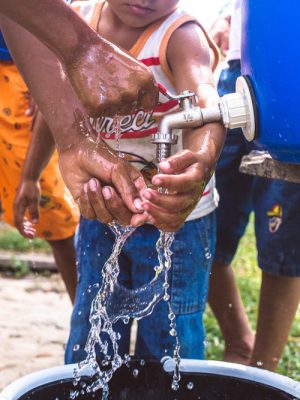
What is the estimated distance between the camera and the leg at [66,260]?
2953mm

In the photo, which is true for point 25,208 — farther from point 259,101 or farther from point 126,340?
point 259,101

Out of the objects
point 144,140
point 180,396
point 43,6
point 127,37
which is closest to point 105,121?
point 144,140

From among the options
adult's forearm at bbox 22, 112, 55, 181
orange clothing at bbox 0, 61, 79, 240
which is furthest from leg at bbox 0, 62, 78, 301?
adult's forearm at bbox 22, 112, 55, 181

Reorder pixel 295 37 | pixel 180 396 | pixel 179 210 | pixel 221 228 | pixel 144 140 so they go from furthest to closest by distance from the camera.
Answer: pixel 221 228, pixel 144 140, pixel 180 396, pixel 179 210, pixel 295 37

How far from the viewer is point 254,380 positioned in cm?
164

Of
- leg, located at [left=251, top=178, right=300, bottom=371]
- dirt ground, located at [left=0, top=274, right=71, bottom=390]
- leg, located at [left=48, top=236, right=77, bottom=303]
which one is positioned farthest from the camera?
leg, located at [left=48, top=236, right=77, bottom=303]

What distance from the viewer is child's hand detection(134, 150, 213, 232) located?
4.35 ft

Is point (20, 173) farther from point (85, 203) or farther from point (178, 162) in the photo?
point (178, 162)

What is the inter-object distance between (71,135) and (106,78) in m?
0.20

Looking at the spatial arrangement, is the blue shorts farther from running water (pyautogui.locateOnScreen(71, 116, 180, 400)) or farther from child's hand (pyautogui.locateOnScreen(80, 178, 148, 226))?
child's hand (pyautogui.locateOnScreen(80, 178, 148, 226))

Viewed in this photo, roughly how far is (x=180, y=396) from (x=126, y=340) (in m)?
0.44

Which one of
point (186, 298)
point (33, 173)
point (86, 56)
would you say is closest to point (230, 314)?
point (186, 298)

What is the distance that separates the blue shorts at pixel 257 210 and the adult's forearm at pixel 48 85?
33.1 inches

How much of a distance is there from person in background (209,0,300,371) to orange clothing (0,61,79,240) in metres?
0.68
